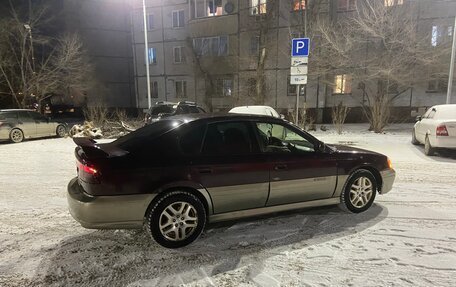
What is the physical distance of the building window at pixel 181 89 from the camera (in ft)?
90.8

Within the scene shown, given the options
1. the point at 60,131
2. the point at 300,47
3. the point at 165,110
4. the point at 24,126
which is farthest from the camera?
the point at 60,131

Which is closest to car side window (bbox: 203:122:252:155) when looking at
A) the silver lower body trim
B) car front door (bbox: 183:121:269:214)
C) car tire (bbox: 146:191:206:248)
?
car front door (bbox: 183:121:269:214)

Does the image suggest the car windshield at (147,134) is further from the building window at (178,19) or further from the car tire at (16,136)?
the building window at (178,19)

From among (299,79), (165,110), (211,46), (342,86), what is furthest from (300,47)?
(211,46)

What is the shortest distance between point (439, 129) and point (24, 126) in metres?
15.8

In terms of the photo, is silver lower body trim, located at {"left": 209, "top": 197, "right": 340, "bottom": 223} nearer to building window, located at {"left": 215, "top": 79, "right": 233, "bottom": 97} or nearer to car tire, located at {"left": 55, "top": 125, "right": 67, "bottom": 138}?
car tire, located at {"left": 55, "top": 125, "right": 67, "bottom": 138}

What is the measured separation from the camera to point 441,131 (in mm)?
8586

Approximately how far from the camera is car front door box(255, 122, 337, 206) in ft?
13.5

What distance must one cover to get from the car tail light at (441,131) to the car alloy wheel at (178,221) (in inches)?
319

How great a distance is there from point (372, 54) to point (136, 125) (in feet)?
47.5

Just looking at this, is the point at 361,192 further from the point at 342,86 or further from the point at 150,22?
A: the point at 150,22

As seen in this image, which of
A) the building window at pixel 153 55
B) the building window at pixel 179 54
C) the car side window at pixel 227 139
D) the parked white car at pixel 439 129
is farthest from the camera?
the building window at pixel 153 55

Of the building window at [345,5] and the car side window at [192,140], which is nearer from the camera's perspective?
the car side window at [192,140]

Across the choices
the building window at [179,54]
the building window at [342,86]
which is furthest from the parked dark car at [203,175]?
the building window at [179,54]
